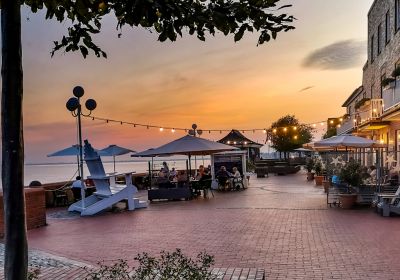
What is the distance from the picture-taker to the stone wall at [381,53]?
2238cm

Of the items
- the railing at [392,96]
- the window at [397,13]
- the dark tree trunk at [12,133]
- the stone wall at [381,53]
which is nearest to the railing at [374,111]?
the railing at [392,96]

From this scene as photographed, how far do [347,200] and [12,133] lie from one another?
12102 millimetres

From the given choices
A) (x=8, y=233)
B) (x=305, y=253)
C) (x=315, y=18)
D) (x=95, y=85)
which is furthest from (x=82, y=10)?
(x=95, y=85)

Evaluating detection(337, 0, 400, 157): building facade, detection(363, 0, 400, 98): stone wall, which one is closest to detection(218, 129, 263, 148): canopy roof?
detection(337, 0, 400, 157): building facade

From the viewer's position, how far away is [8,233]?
2.82m

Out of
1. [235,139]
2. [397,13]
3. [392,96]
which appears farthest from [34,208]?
[235,139]

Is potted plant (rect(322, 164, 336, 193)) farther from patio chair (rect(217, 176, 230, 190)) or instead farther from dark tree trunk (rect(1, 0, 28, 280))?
dark tree trunk (rect(1, 0, 28, 280))

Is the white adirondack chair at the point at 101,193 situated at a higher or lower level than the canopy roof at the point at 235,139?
lower

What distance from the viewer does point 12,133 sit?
2.80 meters

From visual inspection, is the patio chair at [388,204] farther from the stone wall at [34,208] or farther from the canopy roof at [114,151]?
the canopy roof at [114,151]

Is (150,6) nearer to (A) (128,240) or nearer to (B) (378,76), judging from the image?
(A) (128,240)

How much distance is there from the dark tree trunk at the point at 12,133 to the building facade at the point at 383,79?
52.3 feet

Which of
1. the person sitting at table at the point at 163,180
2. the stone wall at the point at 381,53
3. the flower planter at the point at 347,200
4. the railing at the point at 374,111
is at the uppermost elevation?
the stone wall at the point at 381,53

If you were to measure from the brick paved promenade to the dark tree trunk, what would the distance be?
4216mm
